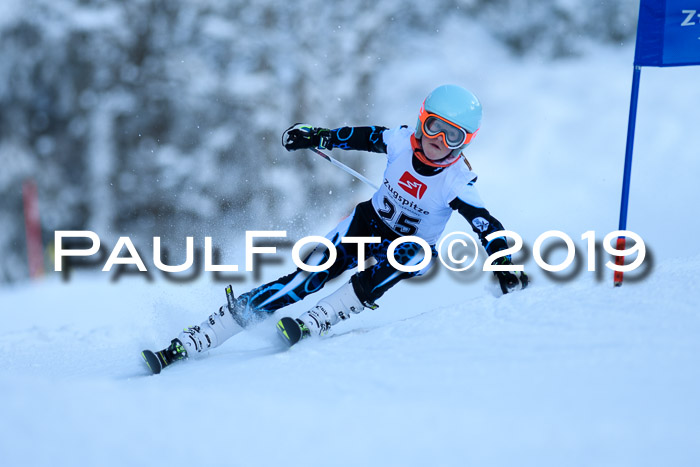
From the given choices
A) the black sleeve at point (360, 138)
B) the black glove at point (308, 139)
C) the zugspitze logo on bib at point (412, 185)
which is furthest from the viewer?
the black glove at point (308, 139)

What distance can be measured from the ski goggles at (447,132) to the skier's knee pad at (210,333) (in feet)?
4.41

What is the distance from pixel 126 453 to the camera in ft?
6.33

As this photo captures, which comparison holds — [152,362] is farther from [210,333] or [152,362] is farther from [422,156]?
[422,156]

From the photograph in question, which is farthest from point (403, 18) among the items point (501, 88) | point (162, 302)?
point (162, 302)

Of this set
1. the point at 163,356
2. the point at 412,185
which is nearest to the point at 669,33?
the point at 412,185

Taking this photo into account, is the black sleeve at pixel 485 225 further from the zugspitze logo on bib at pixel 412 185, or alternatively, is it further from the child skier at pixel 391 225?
the zugspitze logo on bib at pixel 412 185

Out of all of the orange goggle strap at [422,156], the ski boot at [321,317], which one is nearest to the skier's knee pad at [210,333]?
the ski boot at [321,317]

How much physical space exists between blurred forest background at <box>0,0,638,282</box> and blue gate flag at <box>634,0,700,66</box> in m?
8.75

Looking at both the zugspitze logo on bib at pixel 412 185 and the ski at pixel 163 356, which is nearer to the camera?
the ski at pixel 163 356

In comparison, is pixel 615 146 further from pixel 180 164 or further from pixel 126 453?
pixel 126 453

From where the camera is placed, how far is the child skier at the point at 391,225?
3.13 m

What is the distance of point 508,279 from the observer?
3033 millimetres

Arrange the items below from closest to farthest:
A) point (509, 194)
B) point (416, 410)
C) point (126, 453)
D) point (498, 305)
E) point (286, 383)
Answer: point (126, 453)
point (416, 410)
point (286, 383)
point (498, 305)
point (509, 194)

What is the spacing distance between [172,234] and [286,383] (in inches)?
465
